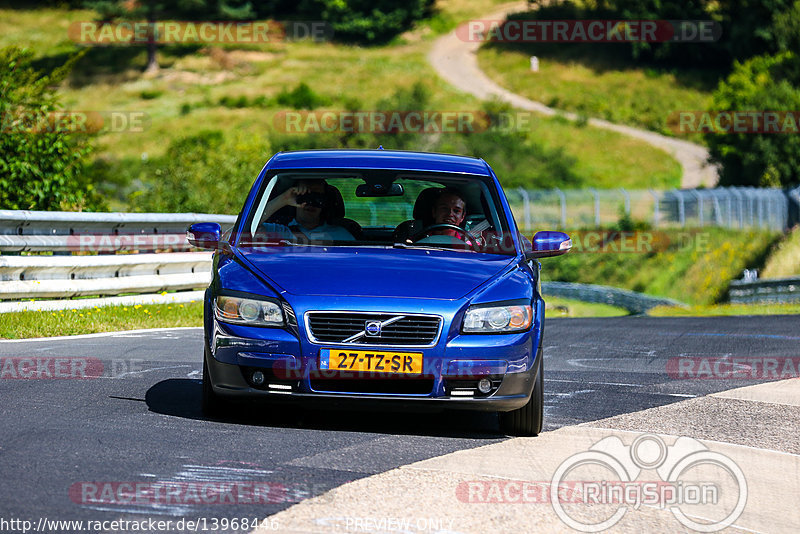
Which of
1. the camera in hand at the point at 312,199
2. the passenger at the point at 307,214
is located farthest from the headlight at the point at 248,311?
the camera in hand at the point at 312,199

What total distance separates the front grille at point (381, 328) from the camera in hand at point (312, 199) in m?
1.47

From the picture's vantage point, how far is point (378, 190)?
7.79 meters

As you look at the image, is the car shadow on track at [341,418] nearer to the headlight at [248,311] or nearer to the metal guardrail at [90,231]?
the headlight at [248,311]

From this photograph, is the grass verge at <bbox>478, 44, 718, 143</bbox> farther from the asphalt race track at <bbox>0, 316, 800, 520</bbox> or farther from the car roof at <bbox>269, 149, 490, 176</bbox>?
the car roof at <bbox>269, 149, 490, 176</bbox>

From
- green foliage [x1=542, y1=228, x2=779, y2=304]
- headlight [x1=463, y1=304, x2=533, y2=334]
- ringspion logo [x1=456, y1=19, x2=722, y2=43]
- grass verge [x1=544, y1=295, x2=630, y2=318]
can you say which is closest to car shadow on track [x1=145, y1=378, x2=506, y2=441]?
headlight [x1=463, y1=304, x2=533, y2=334]

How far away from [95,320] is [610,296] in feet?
78.0

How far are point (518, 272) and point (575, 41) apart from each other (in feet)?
304

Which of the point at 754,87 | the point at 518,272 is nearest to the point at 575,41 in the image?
the point at 754,87

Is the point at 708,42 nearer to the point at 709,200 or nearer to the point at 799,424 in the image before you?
the point at 709,200

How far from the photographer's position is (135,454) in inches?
230

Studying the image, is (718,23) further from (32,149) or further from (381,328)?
(381,328)

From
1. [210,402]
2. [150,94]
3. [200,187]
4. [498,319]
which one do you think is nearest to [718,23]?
[150,94]

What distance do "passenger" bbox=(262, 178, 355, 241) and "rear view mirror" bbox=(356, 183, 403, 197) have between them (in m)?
0.23

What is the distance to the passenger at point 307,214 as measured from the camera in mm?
7566
